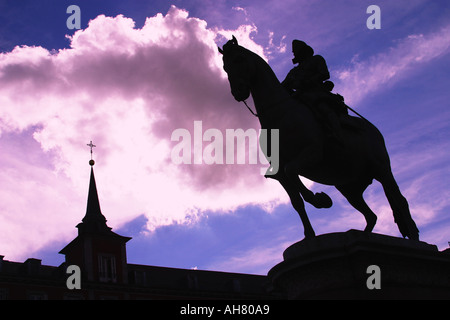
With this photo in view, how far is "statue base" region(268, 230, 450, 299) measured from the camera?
7578mm

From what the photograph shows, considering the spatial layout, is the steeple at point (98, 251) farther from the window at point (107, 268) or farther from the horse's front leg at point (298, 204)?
the horse's front leg at point (298, 204)

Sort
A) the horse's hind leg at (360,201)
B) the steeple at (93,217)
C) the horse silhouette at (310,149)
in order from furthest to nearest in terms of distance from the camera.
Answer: the steeple at (93,217)
the horse's hind leg at (360,201)
the horse silhouette at (310,149)

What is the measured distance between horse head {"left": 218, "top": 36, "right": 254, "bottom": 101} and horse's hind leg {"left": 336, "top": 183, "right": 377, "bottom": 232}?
2.41m

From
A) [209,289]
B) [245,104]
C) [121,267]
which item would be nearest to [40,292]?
[121,267]

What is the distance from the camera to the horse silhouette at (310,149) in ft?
27.9

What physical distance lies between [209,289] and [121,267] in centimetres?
995

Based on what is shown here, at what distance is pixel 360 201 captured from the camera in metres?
9.75

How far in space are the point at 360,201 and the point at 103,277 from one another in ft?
160

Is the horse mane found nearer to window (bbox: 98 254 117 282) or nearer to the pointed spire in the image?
window (bbox: 98 254 117 282)

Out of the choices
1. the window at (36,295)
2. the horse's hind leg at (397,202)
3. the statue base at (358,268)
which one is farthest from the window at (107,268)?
the statue base at (358,268)

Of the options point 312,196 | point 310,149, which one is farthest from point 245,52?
point 312,196
